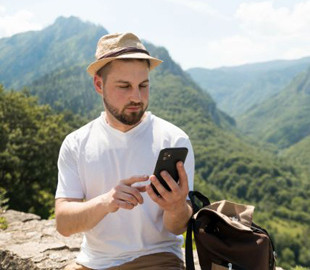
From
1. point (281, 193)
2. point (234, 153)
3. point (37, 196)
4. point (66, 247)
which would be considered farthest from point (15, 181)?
point (234, 153)

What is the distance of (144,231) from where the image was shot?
218cm

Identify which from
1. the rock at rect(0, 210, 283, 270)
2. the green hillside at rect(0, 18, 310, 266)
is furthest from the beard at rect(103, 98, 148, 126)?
the green hillside at rect(0, 18, 310, 266)

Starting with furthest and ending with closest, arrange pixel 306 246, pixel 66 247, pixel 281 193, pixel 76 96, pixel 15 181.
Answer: pixel 76 96 < pixel 281 193 < pixel 306 246 < pixel 15 181 < pixel 66 247

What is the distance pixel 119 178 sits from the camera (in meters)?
2.21

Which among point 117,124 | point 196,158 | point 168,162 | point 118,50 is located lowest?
point 196,158

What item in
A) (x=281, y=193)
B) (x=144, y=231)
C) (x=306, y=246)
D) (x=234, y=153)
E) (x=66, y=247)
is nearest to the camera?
(x=144, y=231)

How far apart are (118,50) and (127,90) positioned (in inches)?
9.7

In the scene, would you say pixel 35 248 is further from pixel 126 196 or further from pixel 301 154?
pixel 301 154

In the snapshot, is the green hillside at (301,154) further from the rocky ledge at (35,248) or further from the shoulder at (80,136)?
the shoulder at (80,136)

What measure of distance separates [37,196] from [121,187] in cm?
2169

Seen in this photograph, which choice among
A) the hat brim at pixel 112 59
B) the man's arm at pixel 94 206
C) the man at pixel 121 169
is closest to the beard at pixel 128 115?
the man at pixel 121 169

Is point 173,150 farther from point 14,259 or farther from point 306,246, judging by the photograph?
point 306,246

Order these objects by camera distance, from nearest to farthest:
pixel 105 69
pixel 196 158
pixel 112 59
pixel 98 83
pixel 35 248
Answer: pixel 112 59 → pixel 105 69 → pixel 98 83 → pixel 35 248 → pixel 196 158

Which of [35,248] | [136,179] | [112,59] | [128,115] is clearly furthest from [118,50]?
[35,248]
